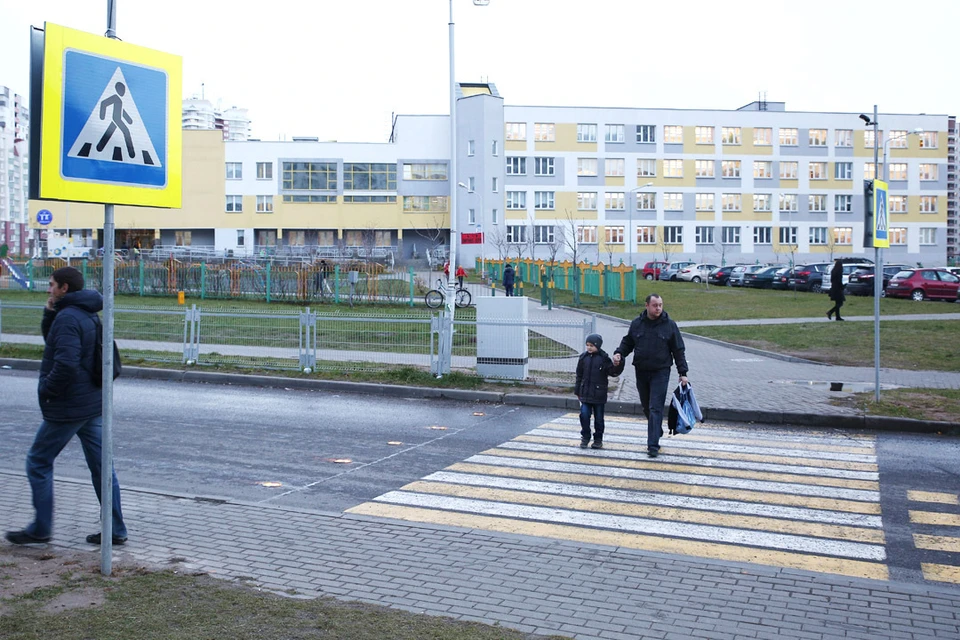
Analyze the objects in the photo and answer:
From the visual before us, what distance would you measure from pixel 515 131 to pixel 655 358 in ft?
230

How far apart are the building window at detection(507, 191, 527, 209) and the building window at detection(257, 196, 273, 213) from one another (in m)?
21.2

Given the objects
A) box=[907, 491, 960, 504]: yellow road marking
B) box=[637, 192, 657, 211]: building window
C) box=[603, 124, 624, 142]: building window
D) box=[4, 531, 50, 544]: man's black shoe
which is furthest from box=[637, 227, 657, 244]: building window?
box=[4, 531, 50, 544]: man's black shoe

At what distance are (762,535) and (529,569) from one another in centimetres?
219

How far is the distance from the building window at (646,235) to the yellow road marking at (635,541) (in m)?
74.5

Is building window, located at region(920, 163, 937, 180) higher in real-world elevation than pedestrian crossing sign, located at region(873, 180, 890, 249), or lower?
higher

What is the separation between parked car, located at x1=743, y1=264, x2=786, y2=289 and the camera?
53.4 m

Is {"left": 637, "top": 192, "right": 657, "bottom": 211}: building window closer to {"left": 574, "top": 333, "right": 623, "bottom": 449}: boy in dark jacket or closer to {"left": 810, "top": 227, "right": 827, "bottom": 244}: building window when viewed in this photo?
{"left": 810, "top": 227, "right": 827, "bottom": 244}: building window

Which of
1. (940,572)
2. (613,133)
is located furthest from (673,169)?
(940,572)

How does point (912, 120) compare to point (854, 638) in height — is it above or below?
above

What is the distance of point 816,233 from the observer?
82.1 metres

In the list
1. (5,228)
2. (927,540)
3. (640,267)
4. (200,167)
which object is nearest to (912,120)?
(640,267)

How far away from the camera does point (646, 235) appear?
80688 mm

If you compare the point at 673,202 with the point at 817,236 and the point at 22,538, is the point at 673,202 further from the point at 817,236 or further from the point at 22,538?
the point at 22,538

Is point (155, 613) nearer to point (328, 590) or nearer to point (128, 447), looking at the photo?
point (328, 590)
